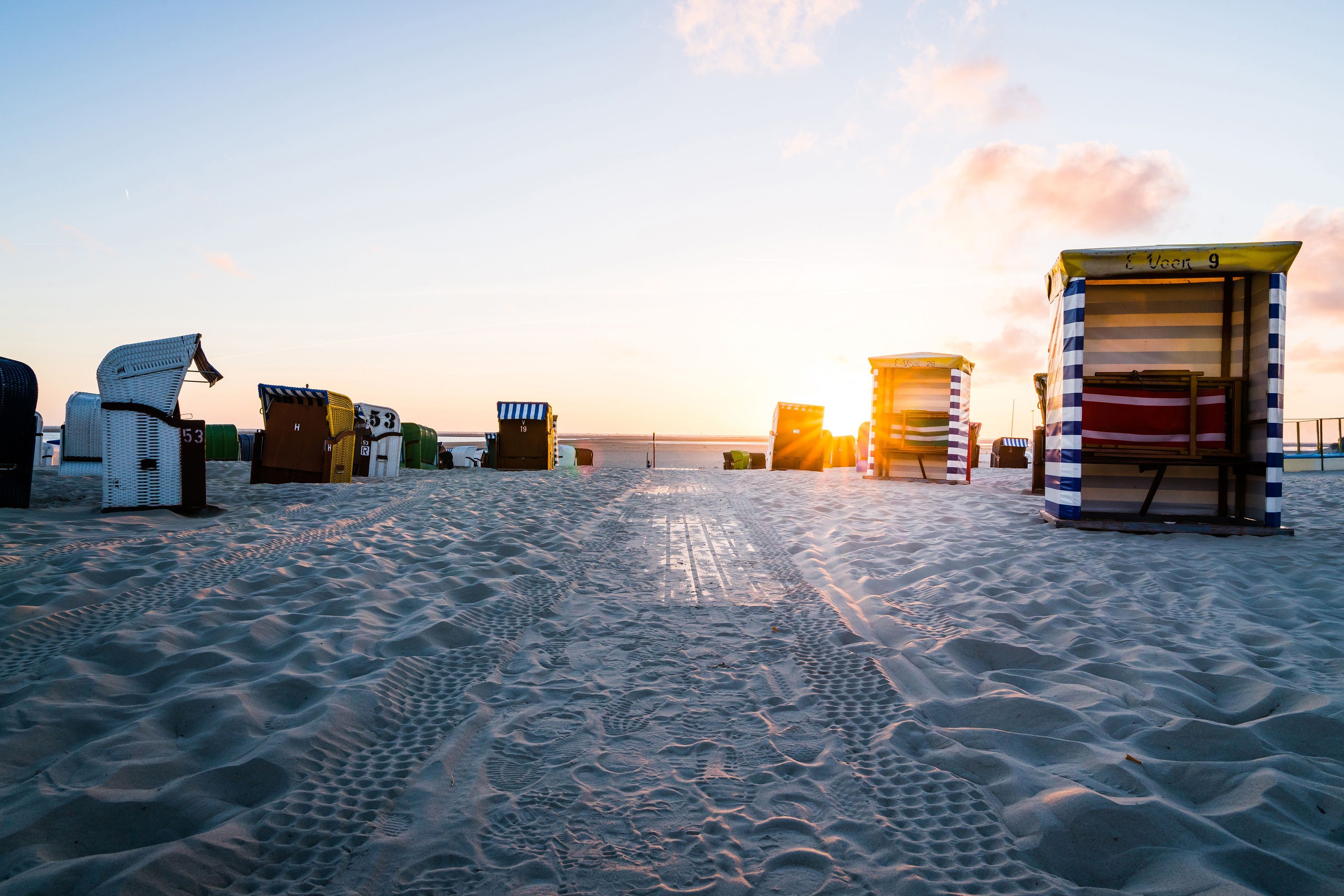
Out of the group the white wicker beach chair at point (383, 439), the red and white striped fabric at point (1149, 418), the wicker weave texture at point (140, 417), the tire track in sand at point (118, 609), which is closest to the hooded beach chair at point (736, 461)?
the white wicker beach chair at point (383, 439)

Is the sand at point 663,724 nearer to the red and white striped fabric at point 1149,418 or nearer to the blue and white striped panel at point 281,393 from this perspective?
the red and white striped fabric at point 1149,418

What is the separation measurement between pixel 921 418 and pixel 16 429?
16.0m

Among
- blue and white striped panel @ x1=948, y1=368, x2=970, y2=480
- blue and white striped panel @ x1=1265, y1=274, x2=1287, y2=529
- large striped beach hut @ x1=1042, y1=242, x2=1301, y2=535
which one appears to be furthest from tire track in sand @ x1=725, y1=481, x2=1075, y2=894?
blue and white striped panel @ x1=948, y1=368, x2=970, y2=480

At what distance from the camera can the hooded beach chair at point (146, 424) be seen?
22.0 feet

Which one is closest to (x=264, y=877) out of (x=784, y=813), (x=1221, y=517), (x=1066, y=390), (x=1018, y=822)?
(x=784, y=813)

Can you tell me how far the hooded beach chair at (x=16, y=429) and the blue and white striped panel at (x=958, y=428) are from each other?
52.5 feet

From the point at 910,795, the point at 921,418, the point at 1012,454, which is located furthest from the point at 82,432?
the point at 1012,454

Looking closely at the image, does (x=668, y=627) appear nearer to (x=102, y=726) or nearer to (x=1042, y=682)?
(x=1042, y=682)

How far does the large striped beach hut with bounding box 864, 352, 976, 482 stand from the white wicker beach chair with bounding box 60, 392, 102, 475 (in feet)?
59.9

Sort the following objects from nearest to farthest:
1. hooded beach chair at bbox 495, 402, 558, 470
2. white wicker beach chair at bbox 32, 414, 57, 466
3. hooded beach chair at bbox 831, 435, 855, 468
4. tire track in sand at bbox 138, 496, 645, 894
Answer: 1. tire track in sand at bbox 138, 496, 645, 894
2. white wicker beach chair at bbox 32, 414, 57, 466
3. hooded beach chair at bbox 495, 402, 558, 470
4. hooded beach chair at bbox 831, 435, 855, 468

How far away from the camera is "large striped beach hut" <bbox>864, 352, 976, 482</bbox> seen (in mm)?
14031

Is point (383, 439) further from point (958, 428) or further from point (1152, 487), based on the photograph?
point (1152, 487)

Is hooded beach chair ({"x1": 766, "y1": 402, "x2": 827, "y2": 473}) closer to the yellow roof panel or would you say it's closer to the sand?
the yellow roof panel

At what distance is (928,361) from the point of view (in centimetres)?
1419
